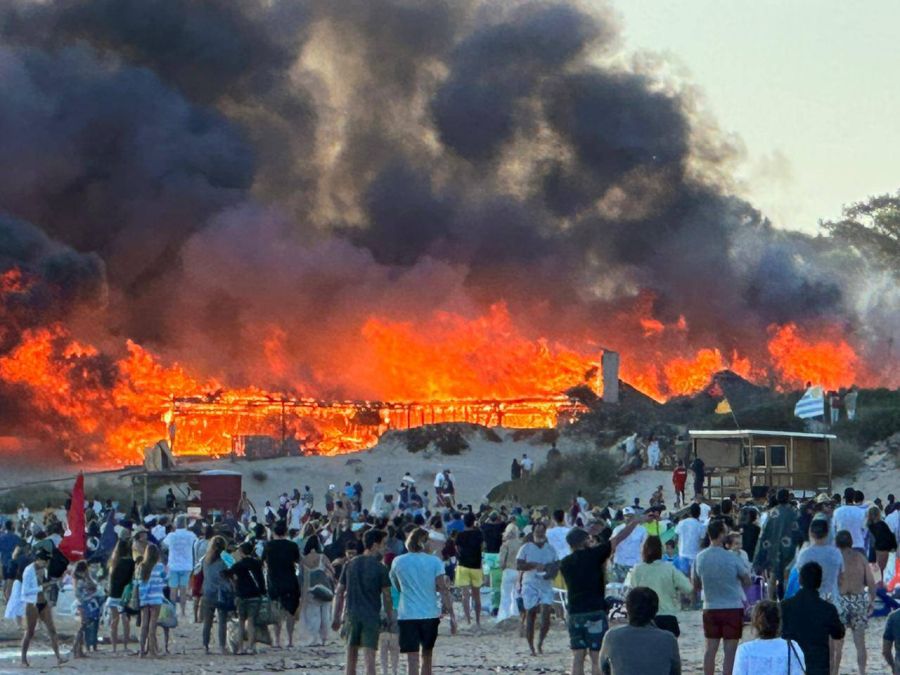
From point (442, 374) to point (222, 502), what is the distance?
77.1 feet

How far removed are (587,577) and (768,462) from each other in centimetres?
2225

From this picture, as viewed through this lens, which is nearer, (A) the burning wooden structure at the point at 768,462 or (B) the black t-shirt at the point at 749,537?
(B) the black t-shirt at the point at 749,537

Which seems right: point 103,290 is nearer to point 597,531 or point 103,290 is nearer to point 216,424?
point 216,424

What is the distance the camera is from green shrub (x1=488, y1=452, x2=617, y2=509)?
133 feet

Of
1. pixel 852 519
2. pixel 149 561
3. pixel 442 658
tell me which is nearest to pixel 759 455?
pixel 852 519

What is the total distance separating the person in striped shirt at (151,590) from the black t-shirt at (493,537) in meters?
4.63

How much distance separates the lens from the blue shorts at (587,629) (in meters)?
13.7

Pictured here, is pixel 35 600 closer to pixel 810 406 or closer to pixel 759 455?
pixel 759 455

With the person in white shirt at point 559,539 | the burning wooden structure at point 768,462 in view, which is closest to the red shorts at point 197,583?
the person in white shirt at point 559,539

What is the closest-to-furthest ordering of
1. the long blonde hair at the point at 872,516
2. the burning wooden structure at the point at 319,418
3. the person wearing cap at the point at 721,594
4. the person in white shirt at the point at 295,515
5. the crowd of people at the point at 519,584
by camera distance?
the crowd of people at the point at 519,584, the person wearing cap at the point at 721,594, the long blonde hair at the point at 872,516, the person in white shirt at the point at 295,515, the burning wooden structure at the point at 319,418

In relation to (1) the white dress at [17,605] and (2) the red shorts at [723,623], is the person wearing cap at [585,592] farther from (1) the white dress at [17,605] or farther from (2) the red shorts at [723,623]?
(1) the white dress at [17,605]

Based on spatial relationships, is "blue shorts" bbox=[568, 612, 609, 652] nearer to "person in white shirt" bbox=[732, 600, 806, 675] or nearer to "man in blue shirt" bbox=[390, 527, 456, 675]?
"man in blue shirt" bbox=[390, 527, 456, 675]

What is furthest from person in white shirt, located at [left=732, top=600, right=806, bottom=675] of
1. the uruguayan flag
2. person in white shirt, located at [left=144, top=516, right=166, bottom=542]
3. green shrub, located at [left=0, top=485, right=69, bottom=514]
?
green shrub, located at [left=0, top=485, right=69, bottom=514]

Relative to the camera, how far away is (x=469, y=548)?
20406 millimetres
